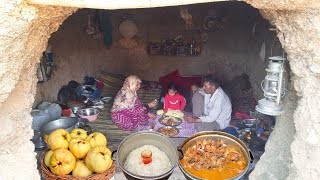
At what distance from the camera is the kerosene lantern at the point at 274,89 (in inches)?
121

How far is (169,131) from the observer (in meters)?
5.73

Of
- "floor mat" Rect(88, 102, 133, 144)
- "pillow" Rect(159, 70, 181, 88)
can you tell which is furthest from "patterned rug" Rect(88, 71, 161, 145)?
"pillow" Rect(159, 70, 181, 88)

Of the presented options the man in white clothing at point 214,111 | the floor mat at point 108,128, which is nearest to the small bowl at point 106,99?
the floor mat at point 108,128

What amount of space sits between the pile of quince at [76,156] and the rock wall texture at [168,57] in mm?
4540

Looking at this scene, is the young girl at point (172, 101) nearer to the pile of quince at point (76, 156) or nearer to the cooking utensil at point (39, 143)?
the cooking utensil at point (39, 143)

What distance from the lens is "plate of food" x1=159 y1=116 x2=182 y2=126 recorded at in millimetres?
5983

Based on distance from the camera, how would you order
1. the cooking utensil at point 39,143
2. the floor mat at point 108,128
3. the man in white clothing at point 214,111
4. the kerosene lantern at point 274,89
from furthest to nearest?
1. the floor mat at point 108,128
2. the man in white clothing at point 214,111
3. the cooking utensil at point 39,143
4. the kerosene lantern at point 274,89

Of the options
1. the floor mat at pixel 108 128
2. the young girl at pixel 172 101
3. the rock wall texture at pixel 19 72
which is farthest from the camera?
the young girl at pixel 172 101

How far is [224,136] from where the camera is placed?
13.0 feet

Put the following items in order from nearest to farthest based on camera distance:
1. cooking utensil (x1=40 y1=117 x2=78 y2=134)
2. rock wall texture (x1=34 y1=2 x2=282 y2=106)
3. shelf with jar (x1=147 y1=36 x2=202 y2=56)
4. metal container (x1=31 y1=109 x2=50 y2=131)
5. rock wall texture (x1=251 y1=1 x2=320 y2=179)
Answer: rock wall texture (x1=251 y1=1 x2=320 y2=179) < cooking utensil (x1=40 y1=117 x2=78 y2=134) < metal container (x1=31 y1=109 x2=50 y2=131) < rock wall texture (x1=34 y1=2 x2=282 y2=106) < shelf with jar (x1=147 y1=36 x2=202 y2=56)

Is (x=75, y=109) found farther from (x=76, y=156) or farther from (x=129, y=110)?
(x=76, y=156)

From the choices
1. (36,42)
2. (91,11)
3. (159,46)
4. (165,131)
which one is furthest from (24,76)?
(159,46)

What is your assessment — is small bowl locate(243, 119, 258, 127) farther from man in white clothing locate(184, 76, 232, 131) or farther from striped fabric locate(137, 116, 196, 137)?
striped fabric locate(137, 116, 196, 137)

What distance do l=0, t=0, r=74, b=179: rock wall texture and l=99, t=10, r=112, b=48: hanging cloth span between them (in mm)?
5933
